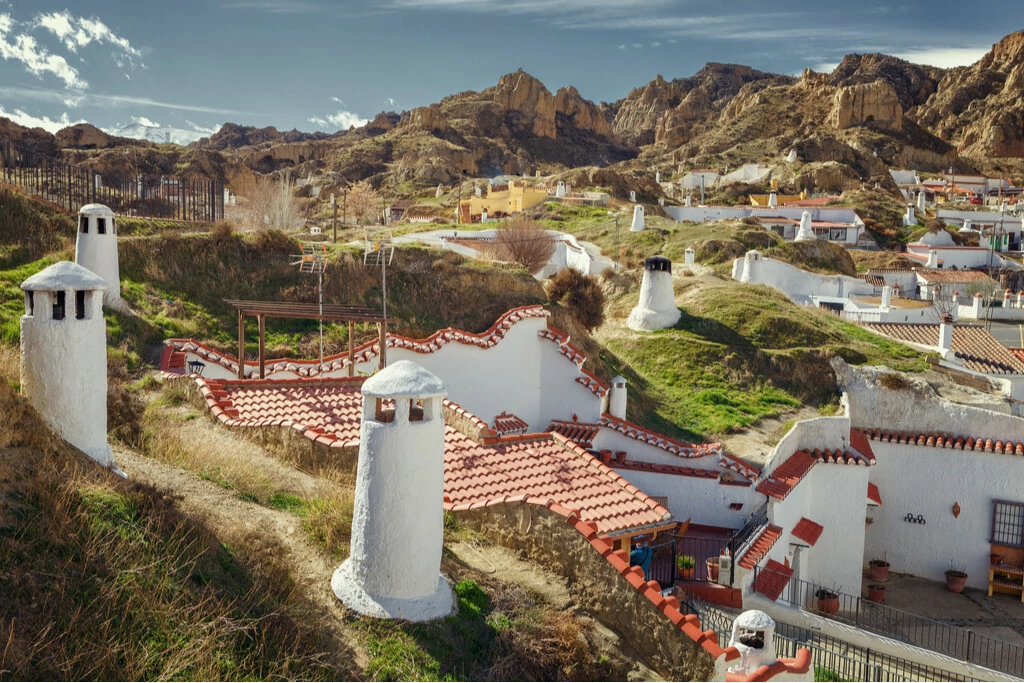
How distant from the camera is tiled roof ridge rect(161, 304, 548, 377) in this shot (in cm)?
1562

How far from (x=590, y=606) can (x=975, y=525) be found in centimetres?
→ 1286

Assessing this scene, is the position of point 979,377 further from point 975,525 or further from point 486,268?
point 486,268

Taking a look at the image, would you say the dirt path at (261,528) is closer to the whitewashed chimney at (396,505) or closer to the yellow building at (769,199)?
the whitewashed chimney at (396,505)

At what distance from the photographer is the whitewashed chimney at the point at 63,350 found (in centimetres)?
823

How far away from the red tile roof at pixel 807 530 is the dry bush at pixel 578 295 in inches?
310

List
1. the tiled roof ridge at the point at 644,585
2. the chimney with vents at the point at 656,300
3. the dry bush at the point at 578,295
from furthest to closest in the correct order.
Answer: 1. the chimney with vents at the point at 656,300
2. the dry bush at the point at 578,295
3. the tiled roof ridge at the point at 644,585

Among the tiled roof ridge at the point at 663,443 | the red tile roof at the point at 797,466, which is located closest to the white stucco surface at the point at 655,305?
the red tile roof at the point at 797,466

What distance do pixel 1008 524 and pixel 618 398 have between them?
8.46 meters

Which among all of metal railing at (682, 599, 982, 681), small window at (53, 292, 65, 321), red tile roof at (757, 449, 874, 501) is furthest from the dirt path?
red tile roof at (757, 449, 874, 501)

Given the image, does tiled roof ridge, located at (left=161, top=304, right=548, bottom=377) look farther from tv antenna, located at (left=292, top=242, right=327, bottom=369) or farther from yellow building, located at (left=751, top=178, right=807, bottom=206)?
yellow building, located at (left=751, top=178, right=807, bottom=206)

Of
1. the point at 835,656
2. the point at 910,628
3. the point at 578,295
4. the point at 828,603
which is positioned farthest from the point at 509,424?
the point at 910,628

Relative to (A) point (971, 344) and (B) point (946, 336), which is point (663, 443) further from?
(A) point (971, 344)

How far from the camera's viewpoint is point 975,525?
18.6 meters

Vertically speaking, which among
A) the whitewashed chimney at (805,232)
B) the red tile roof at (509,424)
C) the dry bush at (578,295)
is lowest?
the red tile roof at (509,424)
